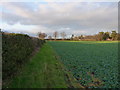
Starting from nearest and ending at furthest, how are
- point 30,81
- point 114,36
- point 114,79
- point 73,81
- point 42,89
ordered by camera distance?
point 42,89 < point 30,81 < point 73,81 < point 114,79 < point 114,36

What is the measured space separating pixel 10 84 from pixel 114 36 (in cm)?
5669

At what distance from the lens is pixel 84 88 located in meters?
2.23

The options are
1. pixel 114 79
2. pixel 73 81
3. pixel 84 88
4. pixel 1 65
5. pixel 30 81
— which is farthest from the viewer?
pixel 114 79

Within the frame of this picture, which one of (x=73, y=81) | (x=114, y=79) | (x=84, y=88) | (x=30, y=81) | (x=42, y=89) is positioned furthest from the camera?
(x=114, y=79)

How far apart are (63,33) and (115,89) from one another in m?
63.0

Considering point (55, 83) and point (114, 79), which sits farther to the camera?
point (114, 79)

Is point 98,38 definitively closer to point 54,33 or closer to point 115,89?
point 54,33

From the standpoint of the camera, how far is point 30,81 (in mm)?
2387

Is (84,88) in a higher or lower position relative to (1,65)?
lower

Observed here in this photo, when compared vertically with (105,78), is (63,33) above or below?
above

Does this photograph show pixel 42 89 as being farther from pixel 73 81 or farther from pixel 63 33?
pixel 63 33

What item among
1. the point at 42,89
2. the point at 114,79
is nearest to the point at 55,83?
the point at 42,89

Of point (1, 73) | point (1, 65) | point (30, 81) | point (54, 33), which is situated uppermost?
point (54, 33)

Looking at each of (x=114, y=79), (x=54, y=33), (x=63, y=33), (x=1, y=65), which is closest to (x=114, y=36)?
(x=63, y=33)
